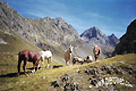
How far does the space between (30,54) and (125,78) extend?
15071 mm

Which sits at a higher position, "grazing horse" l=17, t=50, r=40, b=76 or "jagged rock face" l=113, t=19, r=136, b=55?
"jagged rock face" l=113, t=19, r=136, b=55

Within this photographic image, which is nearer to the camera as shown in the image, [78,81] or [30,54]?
[78,81]

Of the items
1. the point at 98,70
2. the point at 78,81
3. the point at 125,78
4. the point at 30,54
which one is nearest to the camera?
the point at 125,78

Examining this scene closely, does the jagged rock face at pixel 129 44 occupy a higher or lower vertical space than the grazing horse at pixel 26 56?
higher

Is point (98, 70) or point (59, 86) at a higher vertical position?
point (98, 70)

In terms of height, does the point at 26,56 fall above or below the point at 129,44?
below

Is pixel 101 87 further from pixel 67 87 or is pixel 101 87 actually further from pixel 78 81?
pixel 67 87

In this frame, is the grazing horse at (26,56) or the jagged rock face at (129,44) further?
the jagged rock face at (129,44)

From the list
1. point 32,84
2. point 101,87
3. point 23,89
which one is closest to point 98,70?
point 101,87

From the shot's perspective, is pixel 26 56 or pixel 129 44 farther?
pixel 129 44

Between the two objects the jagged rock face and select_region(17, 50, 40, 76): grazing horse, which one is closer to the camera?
select_region(17, 50, 40, 76): grazing horse

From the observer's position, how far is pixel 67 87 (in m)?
11.1

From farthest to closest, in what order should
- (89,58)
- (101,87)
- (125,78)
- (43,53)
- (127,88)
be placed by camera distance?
(89,58)
(43,53)
(125,78)
(101,87)
(127,88)

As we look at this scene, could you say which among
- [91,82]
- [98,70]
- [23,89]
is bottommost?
[23,89]
